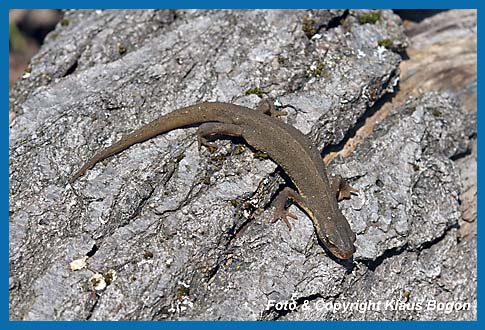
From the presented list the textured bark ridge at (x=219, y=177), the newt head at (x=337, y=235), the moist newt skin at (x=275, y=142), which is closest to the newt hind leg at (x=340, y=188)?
the moist newt skin at (x=275, y=142)

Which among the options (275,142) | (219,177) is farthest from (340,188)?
(219,177)

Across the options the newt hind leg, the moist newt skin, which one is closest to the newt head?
the moist newt skin

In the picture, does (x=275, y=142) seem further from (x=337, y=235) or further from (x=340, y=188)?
(x=337, y=235)

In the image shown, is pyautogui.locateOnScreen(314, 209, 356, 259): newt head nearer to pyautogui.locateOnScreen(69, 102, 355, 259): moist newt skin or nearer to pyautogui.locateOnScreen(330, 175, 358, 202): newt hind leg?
pyautogui.locateOnScreen(69, 102, 355, 259): moist newt skin

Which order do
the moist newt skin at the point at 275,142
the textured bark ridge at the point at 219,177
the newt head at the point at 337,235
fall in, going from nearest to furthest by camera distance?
the textured bark ridge at the point at 219,177
the newt head at the point at 337,235
the moist newt skin at the point at 275,142

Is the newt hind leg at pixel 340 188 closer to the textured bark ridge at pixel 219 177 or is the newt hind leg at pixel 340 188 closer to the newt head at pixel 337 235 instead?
the textured bark ridge at pixel 219 177

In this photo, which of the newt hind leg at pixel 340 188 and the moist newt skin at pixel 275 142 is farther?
the newt hind leg at pixel 340 188
